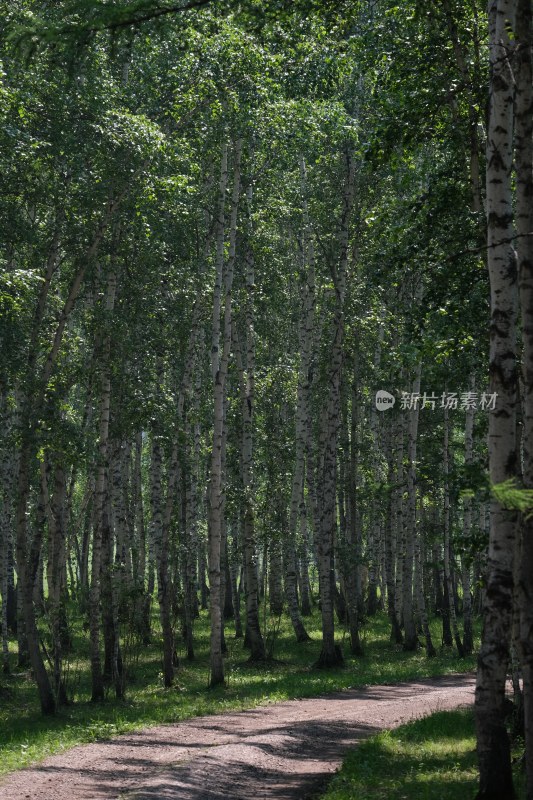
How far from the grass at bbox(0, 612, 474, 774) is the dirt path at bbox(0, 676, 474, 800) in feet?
2.14

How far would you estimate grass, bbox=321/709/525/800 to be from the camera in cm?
1000

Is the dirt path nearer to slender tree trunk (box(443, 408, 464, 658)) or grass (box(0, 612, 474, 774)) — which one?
grass (box(0, 612, 474, 774))

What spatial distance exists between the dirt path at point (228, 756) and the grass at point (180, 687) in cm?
65

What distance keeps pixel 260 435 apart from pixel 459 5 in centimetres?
1826

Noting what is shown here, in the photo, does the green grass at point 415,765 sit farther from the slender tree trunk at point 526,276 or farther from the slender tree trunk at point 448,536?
the slender tree trunk at point 448,536

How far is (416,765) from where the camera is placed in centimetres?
1165

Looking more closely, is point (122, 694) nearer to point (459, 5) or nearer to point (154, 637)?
point (154, 637)

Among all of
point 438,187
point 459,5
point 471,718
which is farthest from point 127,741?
point 459,5

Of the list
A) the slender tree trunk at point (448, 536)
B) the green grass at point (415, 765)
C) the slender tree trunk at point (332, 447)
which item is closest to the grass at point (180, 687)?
the slender tree trunk at point (448, 536)

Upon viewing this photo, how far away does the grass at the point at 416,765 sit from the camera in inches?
394

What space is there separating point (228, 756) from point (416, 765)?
2567 millimetres

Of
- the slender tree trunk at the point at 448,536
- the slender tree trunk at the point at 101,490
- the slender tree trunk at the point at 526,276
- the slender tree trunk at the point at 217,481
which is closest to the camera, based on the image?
the slender tree trunk at the point at 526,276

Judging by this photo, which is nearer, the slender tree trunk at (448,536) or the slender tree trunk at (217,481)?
the slender tree trunk at (217,481)

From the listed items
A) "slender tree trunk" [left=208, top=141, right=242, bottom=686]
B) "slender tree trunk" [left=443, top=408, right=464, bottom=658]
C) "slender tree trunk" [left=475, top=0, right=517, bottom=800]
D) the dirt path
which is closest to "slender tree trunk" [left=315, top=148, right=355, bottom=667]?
"slender tree trunk" [left=208, top=141, right=242, bottom=686]
